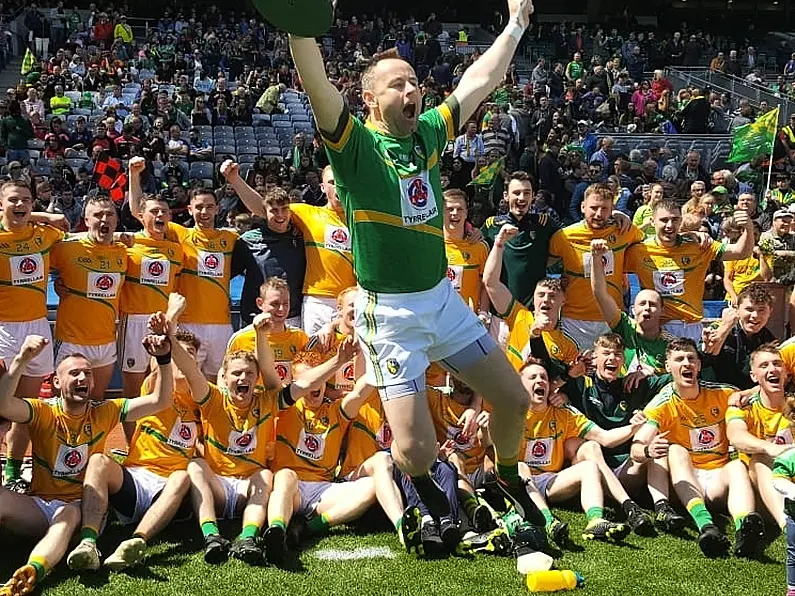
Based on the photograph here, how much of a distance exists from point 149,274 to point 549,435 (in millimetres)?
2847

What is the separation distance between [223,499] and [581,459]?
81.5 inches

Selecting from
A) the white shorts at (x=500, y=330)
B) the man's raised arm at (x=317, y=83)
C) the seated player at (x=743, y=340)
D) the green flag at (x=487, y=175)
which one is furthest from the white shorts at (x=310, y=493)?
the green flag at (x=487, y=175)

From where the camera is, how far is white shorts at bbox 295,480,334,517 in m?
5.23

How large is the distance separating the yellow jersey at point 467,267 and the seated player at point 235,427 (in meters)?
1.60

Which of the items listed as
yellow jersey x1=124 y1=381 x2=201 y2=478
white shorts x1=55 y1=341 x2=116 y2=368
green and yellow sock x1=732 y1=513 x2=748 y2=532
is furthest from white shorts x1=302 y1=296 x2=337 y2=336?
green and yellow sock x1=732 y1=513 x2=748 y2=532

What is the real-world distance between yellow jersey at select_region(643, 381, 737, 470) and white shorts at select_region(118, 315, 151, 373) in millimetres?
3321

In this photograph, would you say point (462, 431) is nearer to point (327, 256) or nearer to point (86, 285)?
point (327, 256)

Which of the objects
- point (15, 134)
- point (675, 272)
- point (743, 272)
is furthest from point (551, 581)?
point (15, 134)

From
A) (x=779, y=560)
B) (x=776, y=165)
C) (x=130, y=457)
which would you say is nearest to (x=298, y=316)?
(x=130, y=457)

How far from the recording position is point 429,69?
71.5 feet

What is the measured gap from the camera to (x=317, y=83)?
3.39m

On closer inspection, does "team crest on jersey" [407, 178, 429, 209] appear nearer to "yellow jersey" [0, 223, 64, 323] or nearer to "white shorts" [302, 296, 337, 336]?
"white shorts" [302, 296, 337, 336]

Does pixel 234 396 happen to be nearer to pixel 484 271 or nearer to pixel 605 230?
pixel 484 271

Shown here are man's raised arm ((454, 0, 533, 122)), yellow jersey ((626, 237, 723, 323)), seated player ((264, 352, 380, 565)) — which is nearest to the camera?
man's raised arm ((454, 0, 533, 122))
